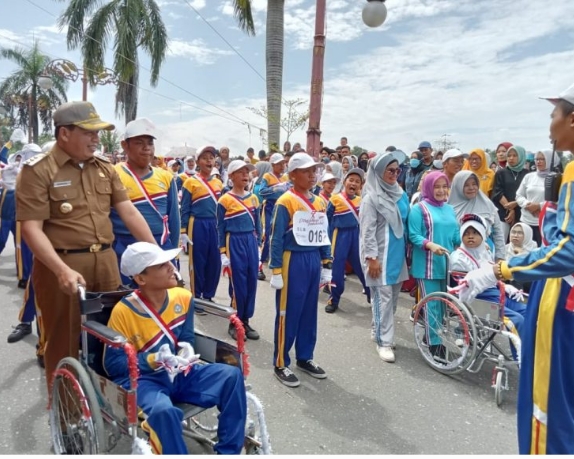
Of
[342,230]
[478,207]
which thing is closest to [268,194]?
[342,230]

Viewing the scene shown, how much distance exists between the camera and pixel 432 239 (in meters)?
4.10

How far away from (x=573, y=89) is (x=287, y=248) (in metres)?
2.20

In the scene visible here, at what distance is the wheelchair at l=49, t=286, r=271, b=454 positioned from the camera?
6.61ft

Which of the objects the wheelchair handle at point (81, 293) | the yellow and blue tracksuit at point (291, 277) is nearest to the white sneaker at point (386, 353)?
the yellow and blue tracksuit at point (291, 277)

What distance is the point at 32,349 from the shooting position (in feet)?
13.6

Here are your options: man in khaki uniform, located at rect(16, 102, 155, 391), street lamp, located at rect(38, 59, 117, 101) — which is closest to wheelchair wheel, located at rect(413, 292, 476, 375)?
man in khaki uniform, located at rect(16, 102, 155, 391)

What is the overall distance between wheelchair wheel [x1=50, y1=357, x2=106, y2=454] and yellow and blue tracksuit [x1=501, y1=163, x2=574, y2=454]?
196 cm

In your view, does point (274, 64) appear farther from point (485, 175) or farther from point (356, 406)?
point (356, 406)

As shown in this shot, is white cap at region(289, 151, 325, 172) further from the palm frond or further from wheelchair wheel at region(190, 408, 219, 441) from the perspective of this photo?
the palm frond

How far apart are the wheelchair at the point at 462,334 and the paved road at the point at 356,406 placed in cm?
14

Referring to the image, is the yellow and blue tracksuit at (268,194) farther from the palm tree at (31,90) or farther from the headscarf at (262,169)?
the palm tree at (31,90)

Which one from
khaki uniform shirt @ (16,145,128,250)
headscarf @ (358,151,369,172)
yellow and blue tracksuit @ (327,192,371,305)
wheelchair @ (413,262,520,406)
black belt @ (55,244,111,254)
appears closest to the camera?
khaki uniform shirt @ (16,145,128,250)

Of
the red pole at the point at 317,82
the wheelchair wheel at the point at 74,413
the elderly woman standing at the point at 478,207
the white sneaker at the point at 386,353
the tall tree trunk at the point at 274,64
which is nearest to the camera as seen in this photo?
the wheelchair wheel at the point at 74,413

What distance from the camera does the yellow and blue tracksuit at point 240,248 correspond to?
15.1ft
